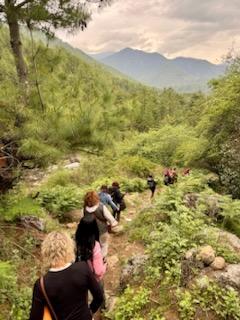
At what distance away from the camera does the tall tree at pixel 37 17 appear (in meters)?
6.22

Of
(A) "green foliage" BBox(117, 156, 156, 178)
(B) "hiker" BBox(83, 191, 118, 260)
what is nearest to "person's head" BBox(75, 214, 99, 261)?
(B) "hiker" BBox(83, 191, 118, 260)

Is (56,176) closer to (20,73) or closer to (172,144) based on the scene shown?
(20,73)

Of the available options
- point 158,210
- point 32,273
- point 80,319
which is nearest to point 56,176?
point 158,210

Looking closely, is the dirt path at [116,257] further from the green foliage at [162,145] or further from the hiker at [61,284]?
the green foliage at [162,145]

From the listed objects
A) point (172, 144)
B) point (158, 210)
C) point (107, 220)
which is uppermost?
point (107, 220)

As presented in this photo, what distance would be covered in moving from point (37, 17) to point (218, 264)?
17.0 feet

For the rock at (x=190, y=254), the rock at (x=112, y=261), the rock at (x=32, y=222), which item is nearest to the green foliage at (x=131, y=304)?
the rock at (x=190, y=254)

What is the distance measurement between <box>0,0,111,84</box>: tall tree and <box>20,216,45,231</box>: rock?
10.4ft

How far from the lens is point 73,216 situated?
10.7 metres

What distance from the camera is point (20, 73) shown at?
240 inches

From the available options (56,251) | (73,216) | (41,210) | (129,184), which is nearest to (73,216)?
(73,216)

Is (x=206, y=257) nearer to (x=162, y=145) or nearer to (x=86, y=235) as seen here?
(x=86, y=235)

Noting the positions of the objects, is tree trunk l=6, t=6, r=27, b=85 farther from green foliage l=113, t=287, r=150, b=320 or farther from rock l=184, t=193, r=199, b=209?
rock l=184, t=193, r=199, b=209

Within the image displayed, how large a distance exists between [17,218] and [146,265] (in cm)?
285
